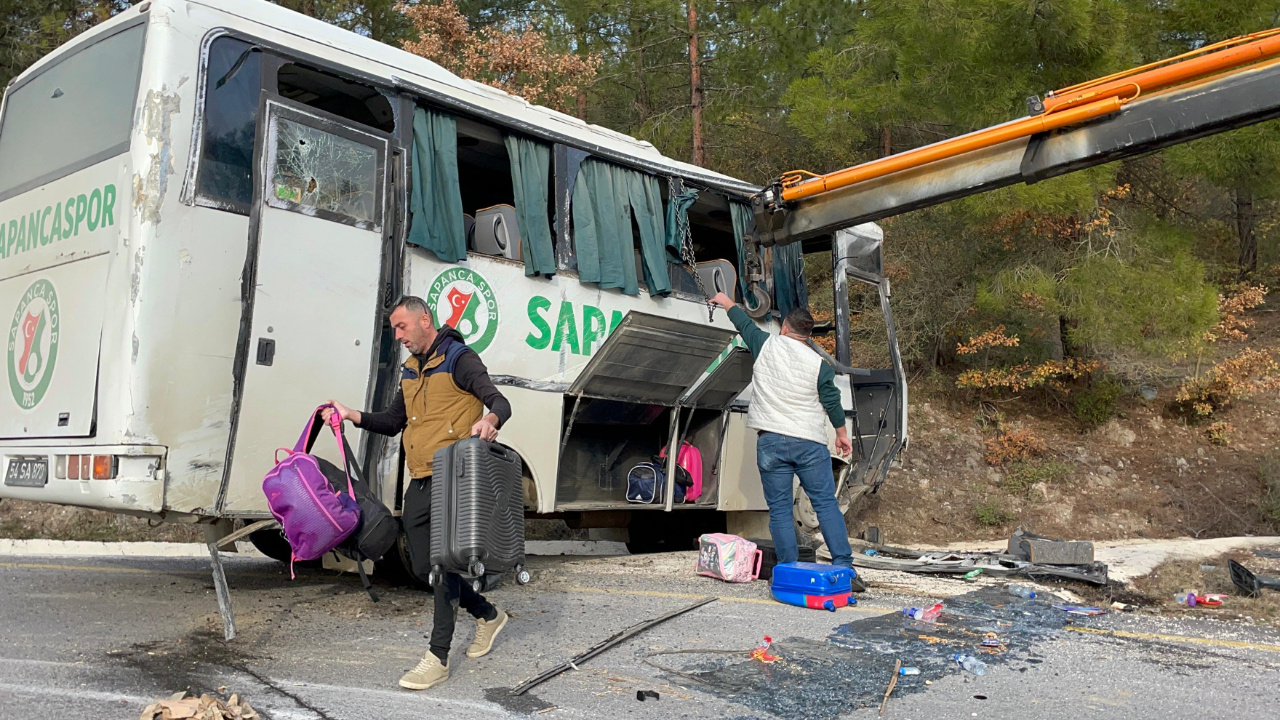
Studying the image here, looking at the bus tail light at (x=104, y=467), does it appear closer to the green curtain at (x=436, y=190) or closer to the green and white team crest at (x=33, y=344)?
the green and white team crest at (x=33, y=344)

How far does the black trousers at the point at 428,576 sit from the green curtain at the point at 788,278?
4.89 metres

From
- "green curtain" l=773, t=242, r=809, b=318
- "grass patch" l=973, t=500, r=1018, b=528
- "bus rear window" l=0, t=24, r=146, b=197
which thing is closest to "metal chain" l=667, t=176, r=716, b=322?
"green curtain" l=773, t=242, r=809, b=318

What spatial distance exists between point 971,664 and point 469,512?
232 centimetres

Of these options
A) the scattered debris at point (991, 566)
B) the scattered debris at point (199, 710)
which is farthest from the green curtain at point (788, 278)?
the scattered debris at point (199, 710)

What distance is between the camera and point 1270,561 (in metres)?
7.77

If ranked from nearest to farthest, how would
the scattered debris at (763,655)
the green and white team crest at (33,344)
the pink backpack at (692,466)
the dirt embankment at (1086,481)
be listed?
1. the scattered debris at (763,655)
2. the green and white team crest at (33,344)
3. the pink backpack at (692,466)
4. the dirt embankment at (1086,481)

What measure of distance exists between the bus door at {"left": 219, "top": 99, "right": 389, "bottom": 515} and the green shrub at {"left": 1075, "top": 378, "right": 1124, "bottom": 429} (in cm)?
1261

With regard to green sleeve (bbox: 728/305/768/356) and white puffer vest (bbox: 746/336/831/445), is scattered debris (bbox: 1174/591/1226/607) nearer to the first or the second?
white puffer vest (bbox: 746/336/831/445)

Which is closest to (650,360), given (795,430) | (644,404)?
(644,404)

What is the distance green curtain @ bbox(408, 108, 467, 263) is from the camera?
18.9ft

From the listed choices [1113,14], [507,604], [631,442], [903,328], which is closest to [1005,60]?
[1113,14]

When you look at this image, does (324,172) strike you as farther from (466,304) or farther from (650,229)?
(650,229)

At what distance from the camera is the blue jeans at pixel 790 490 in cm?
639

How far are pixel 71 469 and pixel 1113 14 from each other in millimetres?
11388
